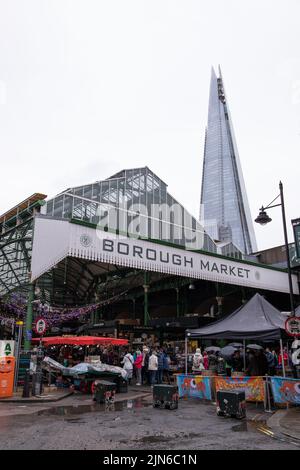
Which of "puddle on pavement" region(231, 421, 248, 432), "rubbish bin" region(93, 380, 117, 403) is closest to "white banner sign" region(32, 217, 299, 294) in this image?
"rubbish bin" region(93, 380, 117, 403)

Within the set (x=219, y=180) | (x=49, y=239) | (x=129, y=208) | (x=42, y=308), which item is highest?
(x=219, y=180)

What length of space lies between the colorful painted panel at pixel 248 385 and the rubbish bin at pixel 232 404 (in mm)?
1951

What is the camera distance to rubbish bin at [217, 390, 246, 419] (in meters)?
10.0

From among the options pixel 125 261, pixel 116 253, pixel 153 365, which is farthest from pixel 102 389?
pixel 125 261

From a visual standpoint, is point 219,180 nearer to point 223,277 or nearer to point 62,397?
point 223,277

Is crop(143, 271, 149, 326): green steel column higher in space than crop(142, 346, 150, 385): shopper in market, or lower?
higher

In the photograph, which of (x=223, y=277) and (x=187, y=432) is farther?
(x=223, y=277)

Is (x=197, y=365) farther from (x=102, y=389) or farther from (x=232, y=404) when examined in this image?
(x=232, y=404)

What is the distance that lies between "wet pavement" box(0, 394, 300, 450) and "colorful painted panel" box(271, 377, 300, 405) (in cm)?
74

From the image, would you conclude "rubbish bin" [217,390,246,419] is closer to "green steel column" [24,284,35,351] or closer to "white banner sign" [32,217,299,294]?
"white banner sign" [32,217,299,294]

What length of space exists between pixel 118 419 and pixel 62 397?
5.52 metres

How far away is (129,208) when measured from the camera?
102ft

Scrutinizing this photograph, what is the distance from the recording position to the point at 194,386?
14.3m
